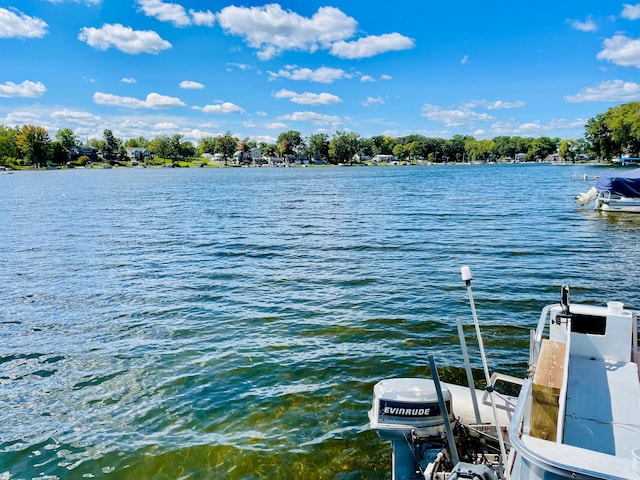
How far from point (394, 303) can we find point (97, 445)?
29.1ft

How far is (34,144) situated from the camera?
180000 mm

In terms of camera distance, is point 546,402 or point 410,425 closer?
point 546,402

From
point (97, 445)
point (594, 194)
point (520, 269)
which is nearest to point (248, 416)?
point (97, 445)

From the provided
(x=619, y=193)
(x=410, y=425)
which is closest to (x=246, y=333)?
(x=410, y=425)

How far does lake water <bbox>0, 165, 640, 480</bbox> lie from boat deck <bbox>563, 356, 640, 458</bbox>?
298 centimetres

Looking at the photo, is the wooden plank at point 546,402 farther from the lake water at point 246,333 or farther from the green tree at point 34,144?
the green tree at point 34,144

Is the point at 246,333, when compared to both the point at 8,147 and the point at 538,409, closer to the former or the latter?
the point at 538,409

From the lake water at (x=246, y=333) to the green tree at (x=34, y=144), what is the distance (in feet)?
601

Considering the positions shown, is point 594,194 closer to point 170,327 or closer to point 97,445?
point 170,327

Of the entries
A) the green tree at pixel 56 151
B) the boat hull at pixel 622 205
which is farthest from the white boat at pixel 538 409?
the green tree at pixel 56 151

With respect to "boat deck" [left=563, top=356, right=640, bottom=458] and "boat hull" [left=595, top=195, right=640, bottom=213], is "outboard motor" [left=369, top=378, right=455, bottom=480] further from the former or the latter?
"boat hull" [left=595, top=195, right=640, bottom=213]

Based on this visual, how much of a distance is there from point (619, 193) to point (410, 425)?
3897cm

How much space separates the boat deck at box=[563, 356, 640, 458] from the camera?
4391 mm

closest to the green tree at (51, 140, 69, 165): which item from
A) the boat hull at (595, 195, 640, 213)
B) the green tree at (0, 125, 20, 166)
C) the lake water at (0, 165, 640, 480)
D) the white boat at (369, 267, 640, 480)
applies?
the green tree at (0, 125, 20, 166)
